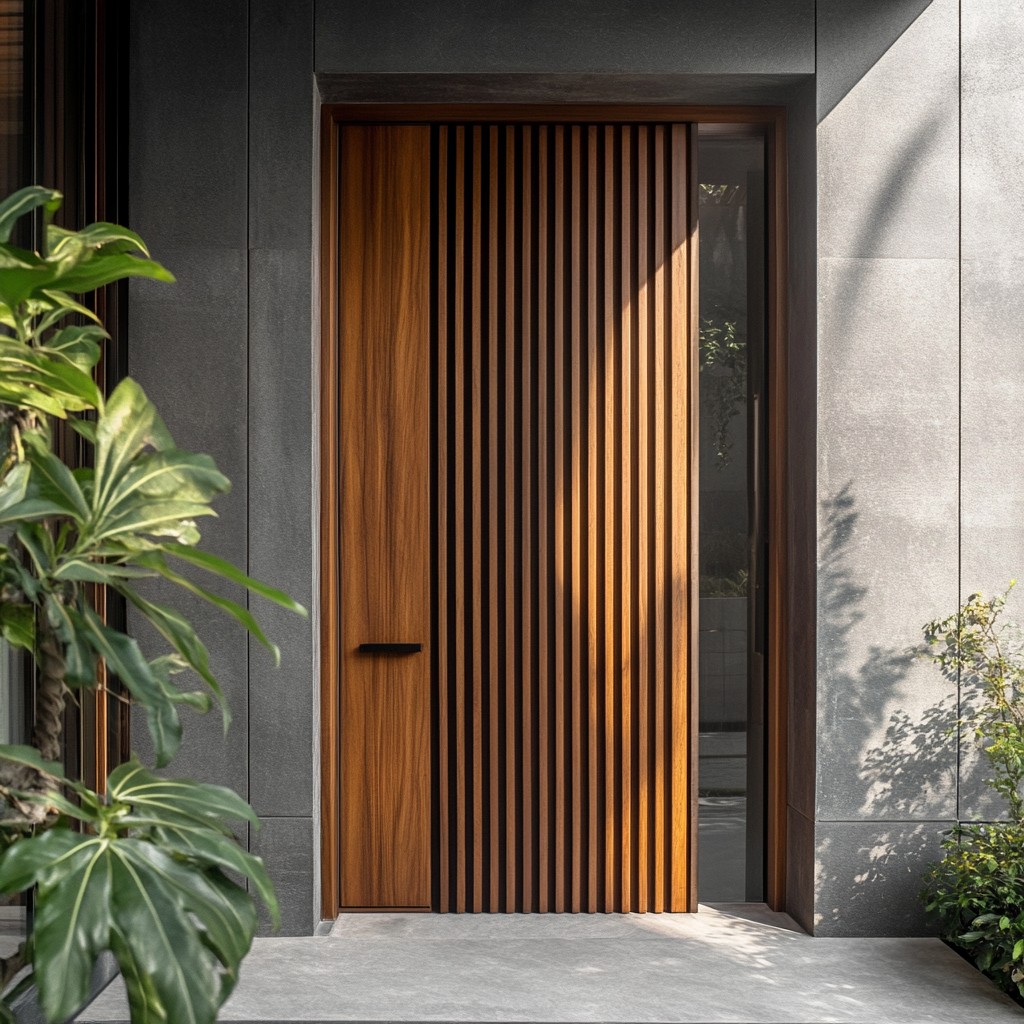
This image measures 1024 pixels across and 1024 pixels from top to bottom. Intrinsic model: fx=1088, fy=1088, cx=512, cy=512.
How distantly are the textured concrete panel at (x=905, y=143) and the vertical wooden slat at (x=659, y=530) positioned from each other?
1.71ft

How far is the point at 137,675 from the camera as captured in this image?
1573mm

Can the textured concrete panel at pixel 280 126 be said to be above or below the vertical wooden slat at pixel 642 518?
above

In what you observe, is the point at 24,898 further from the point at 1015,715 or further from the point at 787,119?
the point at 787,119

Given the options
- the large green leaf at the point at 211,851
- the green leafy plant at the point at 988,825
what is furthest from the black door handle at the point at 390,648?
the large green leaf at the point at 211,851

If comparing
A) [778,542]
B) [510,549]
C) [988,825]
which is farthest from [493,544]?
[988,825]

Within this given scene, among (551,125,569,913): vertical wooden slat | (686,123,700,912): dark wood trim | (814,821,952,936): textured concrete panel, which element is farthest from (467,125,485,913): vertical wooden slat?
(814,821,952,936): textured concrete panel

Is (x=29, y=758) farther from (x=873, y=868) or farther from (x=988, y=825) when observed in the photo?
(x=988, y=825)

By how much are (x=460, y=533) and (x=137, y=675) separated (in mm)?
2099

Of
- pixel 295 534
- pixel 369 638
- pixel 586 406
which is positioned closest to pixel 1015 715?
pixel 586 406

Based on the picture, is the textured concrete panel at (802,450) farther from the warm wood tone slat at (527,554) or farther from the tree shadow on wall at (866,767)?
the warm wood tone slat at (527,554)

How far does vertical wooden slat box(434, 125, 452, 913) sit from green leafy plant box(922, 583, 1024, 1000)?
152 cm

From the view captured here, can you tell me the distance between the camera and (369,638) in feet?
11.9

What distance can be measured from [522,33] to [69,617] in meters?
2.50

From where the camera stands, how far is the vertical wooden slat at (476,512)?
362 cm
